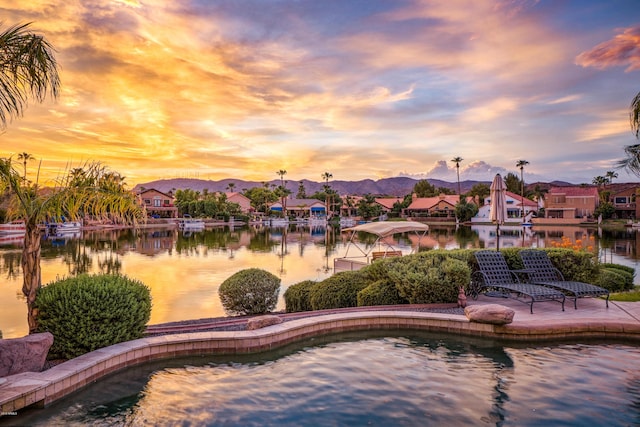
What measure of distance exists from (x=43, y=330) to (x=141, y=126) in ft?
51.4

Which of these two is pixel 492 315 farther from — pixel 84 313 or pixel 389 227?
pixel 389 227

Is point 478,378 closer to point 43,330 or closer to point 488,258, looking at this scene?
point 488,258

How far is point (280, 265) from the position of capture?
22.3m

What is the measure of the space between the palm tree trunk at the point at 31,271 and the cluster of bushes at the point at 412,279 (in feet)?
19.5

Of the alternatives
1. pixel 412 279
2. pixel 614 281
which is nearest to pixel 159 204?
pixel 614 281

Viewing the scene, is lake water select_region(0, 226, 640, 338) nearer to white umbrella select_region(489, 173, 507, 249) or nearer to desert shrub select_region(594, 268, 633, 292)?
desert shrub select_region(594, 268, 633, 292)

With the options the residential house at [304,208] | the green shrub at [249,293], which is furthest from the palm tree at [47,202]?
the residential house at [304,208]

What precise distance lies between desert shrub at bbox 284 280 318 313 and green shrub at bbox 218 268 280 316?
0.66 meters

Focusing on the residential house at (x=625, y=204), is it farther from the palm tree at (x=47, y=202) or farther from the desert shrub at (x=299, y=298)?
the palm tree at (x=47, y=202)

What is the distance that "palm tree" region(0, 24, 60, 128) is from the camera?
16.4ft

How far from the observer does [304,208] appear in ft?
332

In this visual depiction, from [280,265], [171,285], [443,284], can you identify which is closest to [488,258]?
[443,284]

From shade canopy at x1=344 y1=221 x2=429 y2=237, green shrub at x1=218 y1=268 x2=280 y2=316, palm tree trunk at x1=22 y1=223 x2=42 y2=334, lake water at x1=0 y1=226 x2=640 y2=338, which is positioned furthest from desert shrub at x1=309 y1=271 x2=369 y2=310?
shade canopy at x1=344 y1=221 x2=429 y2=237

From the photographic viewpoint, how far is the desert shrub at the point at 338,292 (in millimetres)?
9789
